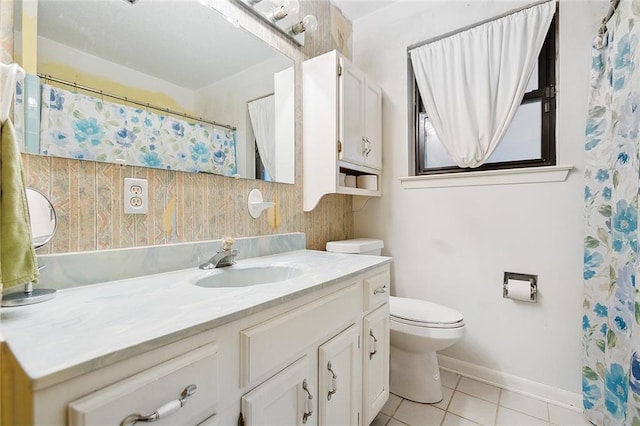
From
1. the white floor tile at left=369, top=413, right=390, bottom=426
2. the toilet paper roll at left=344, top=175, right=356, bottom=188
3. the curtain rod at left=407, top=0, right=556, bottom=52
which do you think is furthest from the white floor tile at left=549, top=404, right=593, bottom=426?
the curtain rod at left=407, top=0, right=556, bottom=52

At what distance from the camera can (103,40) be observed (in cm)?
96

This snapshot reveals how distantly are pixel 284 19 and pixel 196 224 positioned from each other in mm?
1246

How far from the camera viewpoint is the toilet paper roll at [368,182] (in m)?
2.05

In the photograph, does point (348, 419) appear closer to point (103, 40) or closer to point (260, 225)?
point (260, 225)

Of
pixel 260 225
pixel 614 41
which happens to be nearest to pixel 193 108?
pixel 260 225

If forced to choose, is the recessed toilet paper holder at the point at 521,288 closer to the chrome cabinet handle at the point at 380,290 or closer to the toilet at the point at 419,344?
the toilet at the point at 419,344

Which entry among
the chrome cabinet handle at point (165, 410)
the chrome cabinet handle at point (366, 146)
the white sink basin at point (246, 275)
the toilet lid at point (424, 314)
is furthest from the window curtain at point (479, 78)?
the chrome cabinet handle at point (165, 410)

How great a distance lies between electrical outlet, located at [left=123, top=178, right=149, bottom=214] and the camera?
0.98m

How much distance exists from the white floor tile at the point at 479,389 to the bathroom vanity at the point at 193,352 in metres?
0.84

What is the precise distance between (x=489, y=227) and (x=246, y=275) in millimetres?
1468

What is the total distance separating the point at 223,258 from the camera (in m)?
1.14

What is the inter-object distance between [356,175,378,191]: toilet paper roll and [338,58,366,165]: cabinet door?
20 cm

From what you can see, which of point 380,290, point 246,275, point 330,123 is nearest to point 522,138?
point 330,123

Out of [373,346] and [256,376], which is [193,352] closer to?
[256,376]
